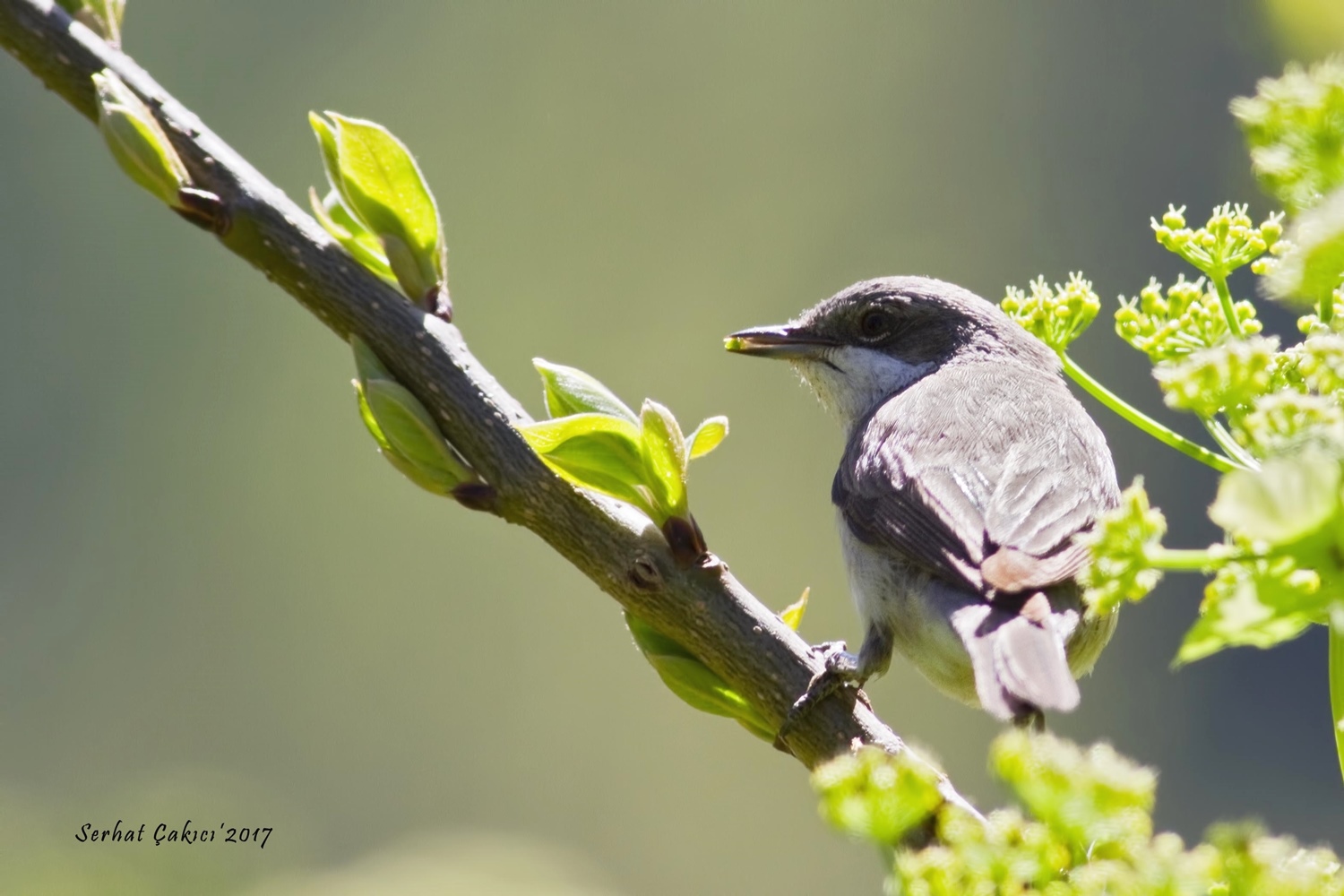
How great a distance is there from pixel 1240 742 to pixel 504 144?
19.8 feet

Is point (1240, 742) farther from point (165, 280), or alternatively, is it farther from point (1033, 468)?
point (165, 280)

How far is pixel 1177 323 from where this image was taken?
1133mm

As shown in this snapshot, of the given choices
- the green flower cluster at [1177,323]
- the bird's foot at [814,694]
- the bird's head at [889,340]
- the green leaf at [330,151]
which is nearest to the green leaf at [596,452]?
the bird's foot at [814,694]

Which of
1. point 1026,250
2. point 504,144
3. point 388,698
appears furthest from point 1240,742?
point 504,144

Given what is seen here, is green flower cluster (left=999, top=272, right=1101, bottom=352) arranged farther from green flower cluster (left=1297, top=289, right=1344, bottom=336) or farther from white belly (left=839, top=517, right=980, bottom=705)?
white belly (left=839, top=517, right=980, bottom=705)

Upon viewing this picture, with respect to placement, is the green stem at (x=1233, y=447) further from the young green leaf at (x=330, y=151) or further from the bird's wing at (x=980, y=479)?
the young green leaf at (x=330, y=151)

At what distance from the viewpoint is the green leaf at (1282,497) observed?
0.52m

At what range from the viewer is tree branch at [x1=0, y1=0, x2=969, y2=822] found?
1.16 m

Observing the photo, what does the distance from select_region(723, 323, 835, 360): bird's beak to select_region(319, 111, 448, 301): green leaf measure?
157cm

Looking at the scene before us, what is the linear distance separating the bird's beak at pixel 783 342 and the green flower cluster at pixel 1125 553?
2.13 metres

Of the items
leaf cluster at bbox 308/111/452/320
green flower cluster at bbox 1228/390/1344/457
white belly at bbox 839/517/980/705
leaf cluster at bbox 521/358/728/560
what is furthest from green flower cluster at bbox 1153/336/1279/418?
white belly at bbox 839/517/980/705

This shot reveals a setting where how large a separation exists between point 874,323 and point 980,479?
36.8 inches

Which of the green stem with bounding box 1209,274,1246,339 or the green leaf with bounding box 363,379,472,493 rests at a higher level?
the green stem with bounding box 1209,274,1246,339

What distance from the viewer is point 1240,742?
27.0ft
